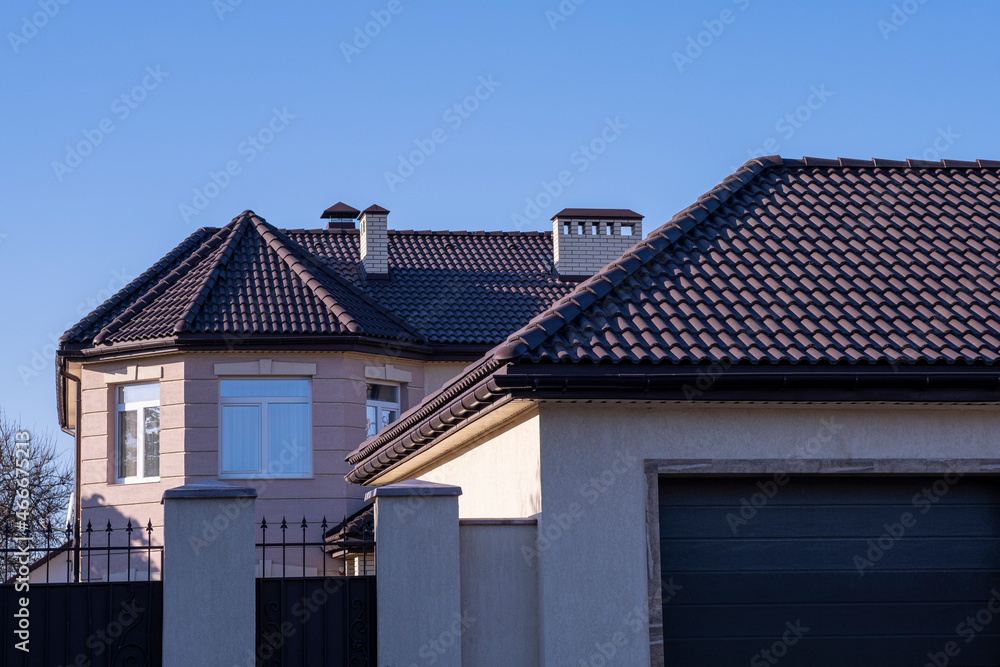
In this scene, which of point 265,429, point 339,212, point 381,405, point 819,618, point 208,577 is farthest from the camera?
point 339,212

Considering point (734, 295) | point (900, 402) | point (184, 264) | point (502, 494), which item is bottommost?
point (502, 494)

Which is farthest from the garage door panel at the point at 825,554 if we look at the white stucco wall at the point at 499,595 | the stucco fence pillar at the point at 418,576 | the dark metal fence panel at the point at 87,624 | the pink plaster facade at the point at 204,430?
the pink plaster facade at the point at 204,430

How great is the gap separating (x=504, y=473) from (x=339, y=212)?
1919 centimetres

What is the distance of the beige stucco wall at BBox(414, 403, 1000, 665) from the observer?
9031 mm

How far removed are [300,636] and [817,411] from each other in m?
4.55

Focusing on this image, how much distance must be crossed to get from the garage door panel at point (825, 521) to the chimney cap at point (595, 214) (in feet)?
54.7

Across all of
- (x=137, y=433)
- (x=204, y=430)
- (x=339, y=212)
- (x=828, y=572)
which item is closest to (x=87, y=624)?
(x=828, y=572)

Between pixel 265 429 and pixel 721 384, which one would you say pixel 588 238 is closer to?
pixel 265 429

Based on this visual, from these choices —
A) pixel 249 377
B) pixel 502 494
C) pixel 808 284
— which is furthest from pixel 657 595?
pixel 249 377

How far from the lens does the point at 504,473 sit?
407 inches

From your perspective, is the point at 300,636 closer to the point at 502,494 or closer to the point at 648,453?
the point at 502,494

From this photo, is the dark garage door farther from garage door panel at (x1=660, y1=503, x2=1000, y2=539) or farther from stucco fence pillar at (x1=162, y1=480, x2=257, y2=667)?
stucco fence pillar at (x1=162, y1=480, x2=257, y2=667)

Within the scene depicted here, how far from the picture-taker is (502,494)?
10.4 m

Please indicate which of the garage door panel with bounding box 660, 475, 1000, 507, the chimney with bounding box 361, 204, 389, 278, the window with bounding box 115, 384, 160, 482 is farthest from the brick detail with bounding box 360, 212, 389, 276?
the garage door panel with bounding box 660, 475, 1000, 507
